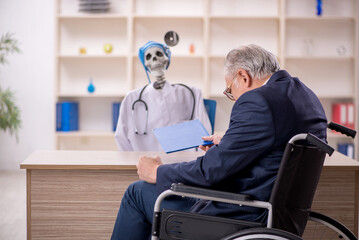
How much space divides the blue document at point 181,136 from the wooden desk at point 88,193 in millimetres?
112

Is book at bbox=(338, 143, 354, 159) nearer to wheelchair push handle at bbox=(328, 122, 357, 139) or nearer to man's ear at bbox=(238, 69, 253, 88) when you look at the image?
wheelchair push handle at bbox=(328, 122, 357, 139)

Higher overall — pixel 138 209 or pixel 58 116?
pixel 58 116

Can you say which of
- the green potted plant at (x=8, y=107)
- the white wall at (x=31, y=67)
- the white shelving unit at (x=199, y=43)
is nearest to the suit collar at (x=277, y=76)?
the white shelving unit at (x=199, y=43)

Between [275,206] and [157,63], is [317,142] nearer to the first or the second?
[275,206]

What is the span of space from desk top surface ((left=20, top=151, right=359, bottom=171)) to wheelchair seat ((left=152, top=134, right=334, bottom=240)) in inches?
23.9

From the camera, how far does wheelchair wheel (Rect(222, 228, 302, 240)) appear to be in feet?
4.45

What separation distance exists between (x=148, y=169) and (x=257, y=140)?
1.79 ft

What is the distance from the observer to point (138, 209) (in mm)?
1872

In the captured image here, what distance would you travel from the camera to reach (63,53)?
473 centimetres

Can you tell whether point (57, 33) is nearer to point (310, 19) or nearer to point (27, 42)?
point (27, 42)

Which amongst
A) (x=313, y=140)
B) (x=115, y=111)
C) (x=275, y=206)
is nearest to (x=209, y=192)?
(x=275, y=206)

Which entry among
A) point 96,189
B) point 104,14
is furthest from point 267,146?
point 104,14

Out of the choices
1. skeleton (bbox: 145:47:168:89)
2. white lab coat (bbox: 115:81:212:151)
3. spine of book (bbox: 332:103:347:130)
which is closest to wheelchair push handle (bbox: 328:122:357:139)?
white lab coat (bbox: 115:81:212:151)

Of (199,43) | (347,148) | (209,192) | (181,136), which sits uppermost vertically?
(199,43)
